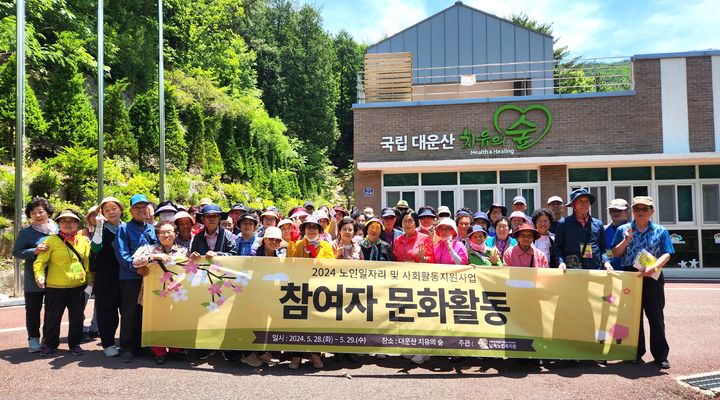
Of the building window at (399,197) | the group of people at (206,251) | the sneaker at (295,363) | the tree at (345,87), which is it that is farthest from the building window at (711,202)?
the tree at (345,87)

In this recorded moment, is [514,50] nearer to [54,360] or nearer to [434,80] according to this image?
[434,80]

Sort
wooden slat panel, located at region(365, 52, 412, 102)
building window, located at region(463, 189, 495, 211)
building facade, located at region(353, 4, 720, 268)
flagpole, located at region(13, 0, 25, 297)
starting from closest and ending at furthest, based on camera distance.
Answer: flagpole, located at region(13, 0, 25, 297) < building facade, located at region(353, 4, 720, 268) < building window, located at region(463, 189, 495, 211) < wooden slat panel, located at region(365, 52, 412, 102)

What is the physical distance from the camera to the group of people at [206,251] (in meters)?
5.46

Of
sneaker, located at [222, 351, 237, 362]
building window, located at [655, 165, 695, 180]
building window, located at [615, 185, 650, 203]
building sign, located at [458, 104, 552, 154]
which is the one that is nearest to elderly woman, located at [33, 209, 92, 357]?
sneaker, located at [222, 351, 237, 362]

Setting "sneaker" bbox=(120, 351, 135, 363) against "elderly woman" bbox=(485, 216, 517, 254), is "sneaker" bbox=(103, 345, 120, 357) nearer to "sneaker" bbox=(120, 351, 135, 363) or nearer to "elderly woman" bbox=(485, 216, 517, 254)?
"sneaker" bbox=(120, 351, 135, 363)

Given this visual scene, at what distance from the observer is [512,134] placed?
16359 millimetres

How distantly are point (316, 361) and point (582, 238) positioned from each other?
11.4 ft

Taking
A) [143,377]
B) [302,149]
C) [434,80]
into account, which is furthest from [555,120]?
[302,149]

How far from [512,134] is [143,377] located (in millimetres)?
14133

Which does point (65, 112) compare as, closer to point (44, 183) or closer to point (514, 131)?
point (44, 183)

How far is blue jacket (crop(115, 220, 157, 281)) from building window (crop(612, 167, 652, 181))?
15206mm

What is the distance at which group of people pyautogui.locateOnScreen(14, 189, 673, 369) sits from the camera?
5.46m

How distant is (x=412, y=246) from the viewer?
590 centimetres

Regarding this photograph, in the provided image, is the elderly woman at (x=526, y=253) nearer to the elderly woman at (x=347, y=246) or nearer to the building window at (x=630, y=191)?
the elderly woman at (x=347, y=246)
